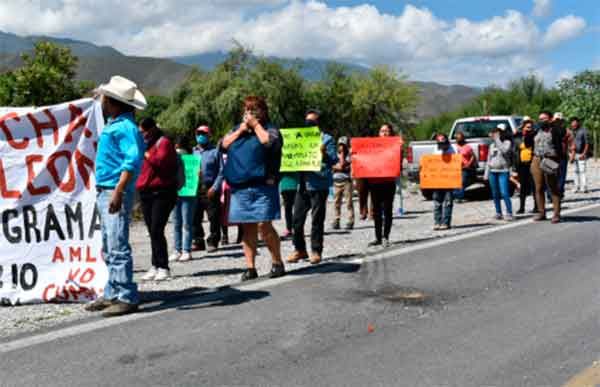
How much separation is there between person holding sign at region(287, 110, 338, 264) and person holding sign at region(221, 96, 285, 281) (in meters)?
1.47

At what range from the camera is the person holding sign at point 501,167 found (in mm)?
14688

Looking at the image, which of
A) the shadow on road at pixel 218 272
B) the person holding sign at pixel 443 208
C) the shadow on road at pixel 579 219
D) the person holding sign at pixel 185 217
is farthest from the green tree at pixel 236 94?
the shadow on road at pixel 218 272

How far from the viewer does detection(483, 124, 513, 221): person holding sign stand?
48.2 feet

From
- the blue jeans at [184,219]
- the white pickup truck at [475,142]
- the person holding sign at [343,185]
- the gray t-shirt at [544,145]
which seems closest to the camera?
the blue jeans at [184,219]

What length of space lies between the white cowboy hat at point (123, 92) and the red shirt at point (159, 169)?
5.67ft

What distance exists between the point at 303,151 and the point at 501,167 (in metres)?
6.05

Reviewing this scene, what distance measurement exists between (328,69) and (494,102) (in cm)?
3604

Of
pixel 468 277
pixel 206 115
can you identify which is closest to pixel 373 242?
pixel 468 277

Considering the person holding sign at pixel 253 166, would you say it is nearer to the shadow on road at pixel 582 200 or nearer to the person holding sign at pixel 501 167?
the person holding sign at pixel 501 167

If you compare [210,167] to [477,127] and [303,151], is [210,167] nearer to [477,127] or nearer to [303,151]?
[303,151]

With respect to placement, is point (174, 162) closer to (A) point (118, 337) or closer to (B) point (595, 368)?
(A) point (118, 337)

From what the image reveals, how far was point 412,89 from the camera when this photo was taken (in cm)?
5159

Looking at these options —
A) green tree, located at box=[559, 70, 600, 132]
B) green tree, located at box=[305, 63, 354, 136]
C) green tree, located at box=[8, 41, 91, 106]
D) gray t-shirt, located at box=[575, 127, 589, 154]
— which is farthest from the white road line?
green tree, located at box=[559, 70, 600, 132]

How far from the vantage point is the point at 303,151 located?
33.0ft
